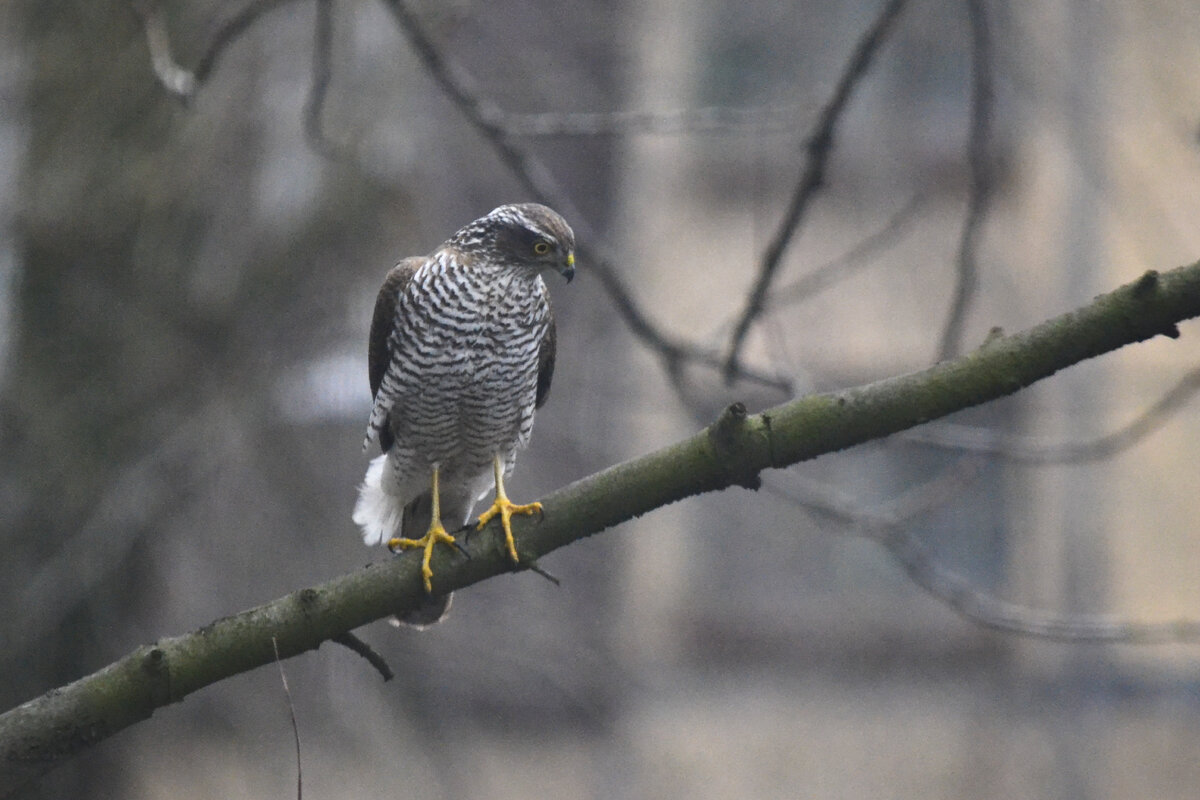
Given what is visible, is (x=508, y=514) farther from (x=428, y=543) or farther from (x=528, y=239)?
(x=528, y=239)

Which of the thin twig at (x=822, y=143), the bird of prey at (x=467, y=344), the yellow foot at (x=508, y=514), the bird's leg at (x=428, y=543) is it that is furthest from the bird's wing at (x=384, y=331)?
the thin twig at (x=822, y=143)

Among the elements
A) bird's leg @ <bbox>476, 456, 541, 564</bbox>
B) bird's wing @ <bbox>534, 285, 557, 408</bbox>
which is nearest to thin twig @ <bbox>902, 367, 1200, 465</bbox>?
bird's wing @ <bbox>534, 285, 557, 408</bbox>

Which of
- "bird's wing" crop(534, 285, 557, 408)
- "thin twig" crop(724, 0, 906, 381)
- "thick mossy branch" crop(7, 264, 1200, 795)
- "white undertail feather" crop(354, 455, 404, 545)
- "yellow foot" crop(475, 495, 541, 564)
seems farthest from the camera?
"white undertail feather" crop(354, 455, 404, 545)

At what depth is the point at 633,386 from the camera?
9.93 m

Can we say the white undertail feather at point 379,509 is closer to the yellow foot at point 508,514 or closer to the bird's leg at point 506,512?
the bird's leg at point 506,512

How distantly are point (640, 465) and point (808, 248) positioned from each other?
8.00m

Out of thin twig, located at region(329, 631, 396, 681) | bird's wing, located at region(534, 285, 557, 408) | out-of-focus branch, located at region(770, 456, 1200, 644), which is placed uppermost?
bird's wing, located at region(534, 285, 557, 408)

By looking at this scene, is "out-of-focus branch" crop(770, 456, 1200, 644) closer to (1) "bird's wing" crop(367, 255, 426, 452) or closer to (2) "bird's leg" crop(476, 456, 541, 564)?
(2) "bird's leg" crop(476, 456, 541, 564)

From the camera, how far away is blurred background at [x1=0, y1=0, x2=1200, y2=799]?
7258 millimetres

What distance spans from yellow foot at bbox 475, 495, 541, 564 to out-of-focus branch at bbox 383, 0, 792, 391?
0.86 metres

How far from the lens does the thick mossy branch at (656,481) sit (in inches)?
124

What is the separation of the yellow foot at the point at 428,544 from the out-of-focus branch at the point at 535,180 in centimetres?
109

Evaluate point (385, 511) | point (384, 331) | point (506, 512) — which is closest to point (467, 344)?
point (384, 331)

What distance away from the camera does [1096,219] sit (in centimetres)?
949
